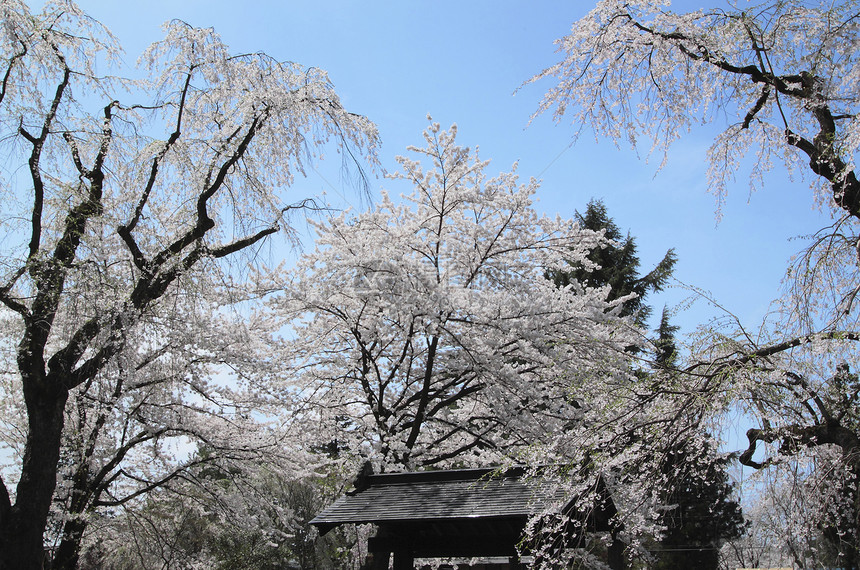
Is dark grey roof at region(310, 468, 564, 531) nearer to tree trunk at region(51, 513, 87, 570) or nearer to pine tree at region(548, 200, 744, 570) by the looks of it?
tree trunk at region(51, 513, 87, 570)

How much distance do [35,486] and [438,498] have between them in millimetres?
3614

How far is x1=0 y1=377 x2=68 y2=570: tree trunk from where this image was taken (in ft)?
15.4

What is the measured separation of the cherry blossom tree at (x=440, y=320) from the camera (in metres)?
8.65

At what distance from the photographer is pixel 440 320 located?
8461 mm

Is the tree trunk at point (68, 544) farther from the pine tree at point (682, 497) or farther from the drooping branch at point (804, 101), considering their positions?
the pine tree at point (682, 497)

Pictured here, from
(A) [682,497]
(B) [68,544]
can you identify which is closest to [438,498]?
(B) [68,544]

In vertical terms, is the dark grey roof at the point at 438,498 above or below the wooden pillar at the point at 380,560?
above

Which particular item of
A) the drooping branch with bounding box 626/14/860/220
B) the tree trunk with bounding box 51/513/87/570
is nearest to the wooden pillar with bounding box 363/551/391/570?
the tree trunk with bounding box 51/513/87/570

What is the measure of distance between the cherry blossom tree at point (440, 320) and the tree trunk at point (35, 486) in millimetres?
4136

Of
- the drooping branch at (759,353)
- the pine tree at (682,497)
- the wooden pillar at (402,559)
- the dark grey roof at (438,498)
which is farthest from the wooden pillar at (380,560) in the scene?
the pine tree at (682,497)

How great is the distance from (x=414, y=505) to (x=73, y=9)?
6117mm

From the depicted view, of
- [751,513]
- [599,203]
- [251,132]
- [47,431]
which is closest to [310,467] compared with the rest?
[47,431]

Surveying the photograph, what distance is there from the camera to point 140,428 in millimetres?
8820

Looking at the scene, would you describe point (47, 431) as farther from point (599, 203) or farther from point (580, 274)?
point (599, 203)
